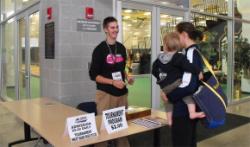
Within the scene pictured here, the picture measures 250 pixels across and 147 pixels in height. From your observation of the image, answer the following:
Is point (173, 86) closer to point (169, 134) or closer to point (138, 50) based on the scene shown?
point (169, 134)

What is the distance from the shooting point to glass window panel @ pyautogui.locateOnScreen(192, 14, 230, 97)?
6.16 metres

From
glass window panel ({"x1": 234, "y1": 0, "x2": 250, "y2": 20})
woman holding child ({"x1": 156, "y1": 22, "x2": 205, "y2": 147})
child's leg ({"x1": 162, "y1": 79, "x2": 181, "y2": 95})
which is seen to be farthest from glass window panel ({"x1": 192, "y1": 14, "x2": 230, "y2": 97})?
child's leg ({"x1": 162, "y1": 79, "x2": 181, "y2": 95})

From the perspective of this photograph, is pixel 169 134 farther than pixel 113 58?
Yes

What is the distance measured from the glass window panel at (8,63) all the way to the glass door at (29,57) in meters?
0.77

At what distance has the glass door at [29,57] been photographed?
513 cm

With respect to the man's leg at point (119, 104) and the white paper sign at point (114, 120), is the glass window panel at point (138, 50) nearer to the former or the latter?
the man's leg at point (119, 104)

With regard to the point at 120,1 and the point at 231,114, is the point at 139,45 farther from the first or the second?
the point at 231,114

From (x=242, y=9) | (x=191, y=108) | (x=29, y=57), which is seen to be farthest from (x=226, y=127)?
(x=242, y=9)

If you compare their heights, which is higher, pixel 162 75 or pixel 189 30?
pixel 189 30

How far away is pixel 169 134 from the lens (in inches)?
169

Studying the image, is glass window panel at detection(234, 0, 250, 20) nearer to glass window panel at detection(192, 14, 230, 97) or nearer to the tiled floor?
glass window panel at detection(192, 14, 230, 97)

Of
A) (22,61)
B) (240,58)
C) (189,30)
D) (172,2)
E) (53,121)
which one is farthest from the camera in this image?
(240,58)

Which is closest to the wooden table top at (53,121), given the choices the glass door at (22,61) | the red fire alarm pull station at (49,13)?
the red fire alarm pull station at (49,13)

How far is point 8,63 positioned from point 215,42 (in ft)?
16.9
